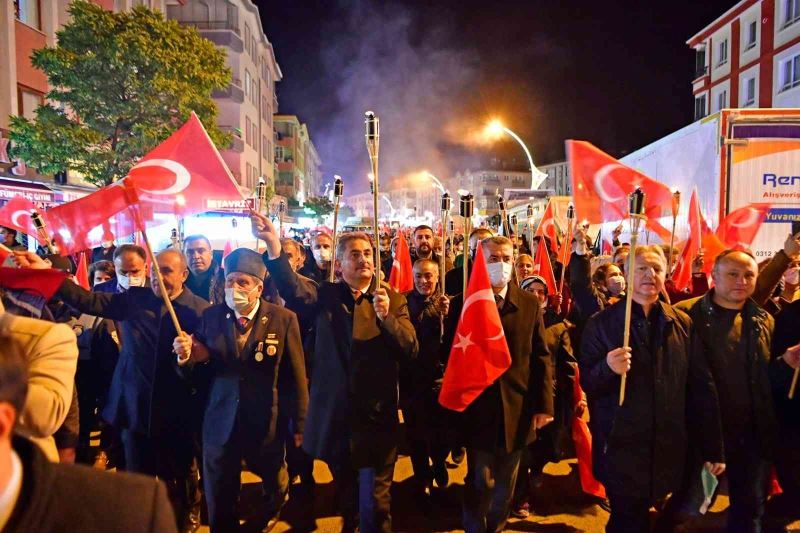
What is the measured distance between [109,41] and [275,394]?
14.8m

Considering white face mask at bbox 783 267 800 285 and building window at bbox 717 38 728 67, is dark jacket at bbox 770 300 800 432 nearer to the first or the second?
white face mask at bbox 783 267 800 285

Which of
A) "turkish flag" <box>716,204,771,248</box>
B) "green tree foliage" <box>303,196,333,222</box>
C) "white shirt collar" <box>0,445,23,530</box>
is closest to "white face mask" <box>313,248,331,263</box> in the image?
"turkish flag" <box>716,204,771,248</box>

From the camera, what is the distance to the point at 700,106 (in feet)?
142

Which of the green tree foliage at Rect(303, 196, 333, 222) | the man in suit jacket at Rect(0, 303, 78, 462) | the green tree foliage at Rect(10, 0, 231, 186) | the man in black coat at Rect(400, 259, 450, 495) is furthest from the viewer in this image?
the green tree foliage at Rect(303, 196, 333, 222)

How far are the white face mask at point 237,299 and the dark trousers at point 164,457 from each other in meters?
1.08

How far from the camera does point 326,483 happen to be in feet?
17.2

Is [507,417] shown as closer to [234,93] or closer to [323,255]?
[323,255]

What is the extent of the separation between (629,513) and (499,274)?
1.74 m

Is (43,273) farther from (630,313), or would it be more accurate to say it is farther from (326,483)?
(630,313)

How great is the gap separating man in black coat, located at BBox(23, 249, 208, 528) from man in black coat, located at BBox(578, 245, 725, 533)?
2.91 m

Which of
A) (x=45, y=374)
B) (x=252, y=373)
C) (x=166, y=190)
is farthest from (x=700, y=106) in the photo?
(x=45, y=374)

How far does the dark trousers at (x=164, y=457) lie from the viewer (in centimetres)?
395

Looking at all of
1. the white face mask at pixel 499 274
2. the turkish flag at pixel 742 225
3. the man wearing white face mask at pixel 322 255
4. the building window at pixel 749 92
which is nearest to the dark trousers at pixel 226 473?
the white face mask at pixel 499 274

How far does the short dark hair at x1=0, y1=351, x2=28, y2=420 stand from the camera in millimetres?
1164
